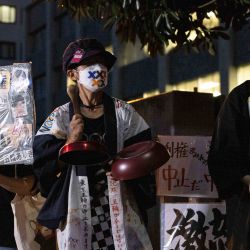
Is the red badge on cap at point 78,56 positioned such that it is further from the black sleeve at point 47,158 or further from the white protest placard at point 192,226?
the white protest placard at point 192,226

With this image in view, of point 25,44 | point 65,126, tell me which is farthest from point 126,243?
point 25,44

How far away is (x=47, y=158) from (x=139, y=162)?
1.68ft

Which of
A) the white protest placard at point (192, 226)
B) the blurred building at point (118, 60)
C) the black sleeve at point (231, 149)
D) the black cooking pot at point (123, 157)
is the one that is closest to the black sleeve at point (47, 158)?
the black cooking pot at point (123, 157)

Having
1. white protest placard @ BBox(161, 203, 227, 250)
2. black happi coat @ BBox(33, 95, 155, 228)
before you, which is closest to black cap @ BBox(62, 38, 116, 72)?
black happi coat @ BBox(33, 95, 155, 228)

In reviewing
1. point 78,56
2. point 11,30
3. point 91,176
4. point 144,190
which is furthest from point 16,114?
point 11,30

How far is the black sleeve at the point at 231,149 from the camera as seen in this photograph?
312 cm

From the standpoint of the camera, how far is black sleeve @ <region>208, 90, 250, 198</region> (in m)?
3.12

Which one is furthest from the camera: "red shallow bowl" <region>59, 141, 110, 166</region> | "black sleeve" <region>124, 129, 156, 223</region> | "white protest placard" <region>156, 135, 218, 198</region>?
"white protest placard" <region>156, 135, 218, 198</region>

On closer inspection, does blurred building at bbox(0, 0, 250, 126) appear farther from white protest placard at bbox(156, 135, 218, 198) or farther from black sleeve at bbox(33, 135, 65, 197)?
black sleeve at bbox(33, 135, 65, 197)

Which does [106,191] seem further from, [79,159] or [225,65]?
[225,65]

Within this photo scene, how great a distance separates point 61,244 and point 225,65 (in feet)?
52.5

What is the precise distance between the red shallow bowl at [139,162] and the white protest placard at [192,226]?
4.72 feet

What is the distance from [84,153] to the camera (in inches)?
121

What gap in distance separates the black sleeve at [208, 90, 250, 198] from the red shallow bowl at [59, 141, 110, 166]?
0.58m
